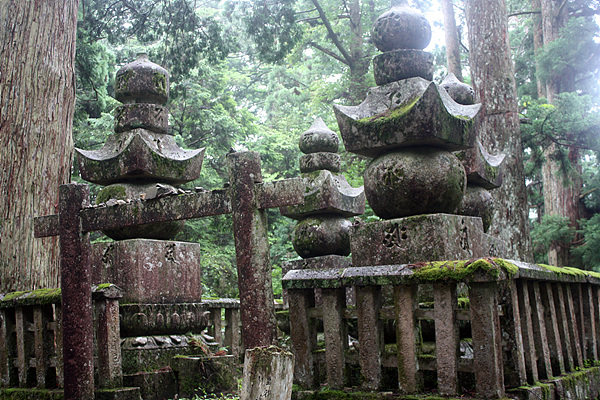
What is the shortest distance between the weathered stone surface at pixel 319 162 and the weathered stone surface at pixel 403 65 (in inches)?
104

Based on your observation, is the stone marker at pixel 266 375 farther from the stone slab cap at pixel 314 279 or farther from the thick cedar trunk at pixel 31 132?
the thick cedar trunk at pixel 31 132

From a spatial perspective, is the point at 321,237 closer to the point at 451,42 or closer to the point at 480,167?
the point at 480,167

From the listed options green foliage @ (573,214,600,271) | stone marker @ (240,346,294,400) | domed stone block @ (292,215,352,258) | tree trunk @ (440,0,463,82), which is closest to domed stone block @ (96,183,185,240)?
domed stone block @ (292,215,352,258)

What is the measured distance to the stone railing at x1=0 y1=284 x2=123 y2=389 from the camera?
18.2 feet

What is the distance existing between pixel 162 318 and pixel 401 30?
157 inches

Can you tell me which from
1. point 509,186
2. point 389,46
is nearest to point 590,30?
point 509,186

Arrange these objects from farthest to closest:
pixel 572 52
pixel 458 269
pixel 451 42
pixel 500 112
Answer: pixel 451 42
pixel 572 52
pixel 500 112
pixel 458 269

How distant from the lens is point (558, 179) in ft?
48.7

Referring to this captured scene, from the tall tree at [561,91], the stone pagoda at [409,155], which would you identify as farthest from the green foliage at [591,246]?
the stone pagoda at [409,155]

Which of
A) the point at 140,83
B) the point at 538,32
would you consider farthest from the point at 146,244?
the point at 538,32

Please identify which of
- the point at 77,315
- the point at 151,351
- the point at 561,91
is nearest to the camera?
the point at 77,315

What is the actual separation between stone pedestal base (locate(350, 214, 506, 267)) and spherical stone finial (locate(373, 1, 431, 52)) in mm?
1648

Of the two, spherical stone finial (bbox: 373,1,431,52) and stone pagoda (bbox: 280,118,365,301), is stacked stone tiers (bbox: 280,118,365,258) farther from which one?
spherical stone finial (bbox: 373,1,431,52)

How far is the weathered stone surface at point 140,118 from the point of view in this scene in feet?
24.3
